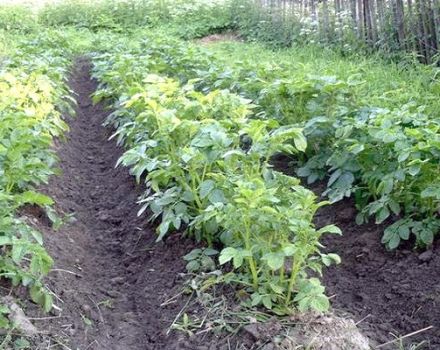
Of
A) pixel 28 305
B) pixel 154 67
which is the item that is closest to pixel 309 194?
pixel 28 305

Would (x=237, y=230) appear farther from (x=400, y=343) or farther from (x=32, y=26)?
(x=32, y=26)

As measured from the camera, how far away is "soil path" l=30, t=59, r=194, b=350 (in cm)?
285

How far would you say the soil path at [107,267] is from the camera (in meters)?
2.85

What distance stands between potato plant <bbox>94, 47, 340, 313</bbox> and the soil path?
0.24m

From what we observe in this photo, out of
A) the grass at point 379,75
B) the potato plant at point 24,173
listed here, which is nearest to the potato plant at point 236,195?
the potato plant at point 24,173

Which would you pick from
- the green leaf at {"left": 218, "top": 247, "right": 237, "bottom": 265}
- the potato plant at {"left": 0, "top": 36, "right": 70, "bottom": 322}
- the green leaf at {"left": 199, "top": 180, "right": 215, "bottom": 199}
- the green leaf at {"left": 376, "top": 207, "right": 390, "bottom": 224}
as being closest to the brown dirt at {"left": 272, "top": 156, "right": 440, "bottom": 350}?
the green leaf at {"left": 376, "top": 207, "right": 390, "bottom": 224}

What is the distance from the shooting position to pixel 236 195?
8.81 feet

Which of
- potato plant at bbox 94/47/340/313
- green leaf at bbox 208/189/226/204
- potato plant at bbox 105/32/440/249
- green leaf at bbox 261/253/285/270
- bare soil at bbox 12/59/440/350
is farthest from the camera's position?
potato plant at bbox 105/32/440/249

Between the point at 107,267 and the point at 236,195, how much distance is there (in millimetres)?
1263

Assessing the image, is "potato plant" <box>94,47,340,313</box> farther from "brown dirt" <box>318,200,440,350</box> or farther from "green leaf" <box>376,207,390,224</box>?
"green leaf" <box>376,207,390,224</box>

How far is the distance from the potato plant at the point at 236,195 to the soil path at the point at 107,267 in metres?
0.24

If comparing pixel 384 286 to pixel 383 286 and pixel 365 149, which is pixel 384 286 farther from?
pixel 365 149

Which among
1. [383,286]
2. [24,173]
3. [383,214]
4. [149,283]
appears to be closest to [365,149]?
[383,214]

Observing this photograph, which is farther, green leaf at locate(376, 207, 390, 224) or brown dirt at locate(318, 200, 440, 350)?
green leaf at locate(376, 207, 390, 224)
